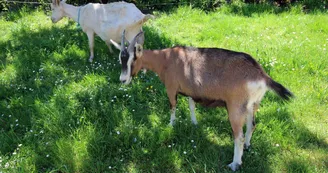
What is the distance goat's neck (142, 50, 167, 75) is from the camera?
3.77m

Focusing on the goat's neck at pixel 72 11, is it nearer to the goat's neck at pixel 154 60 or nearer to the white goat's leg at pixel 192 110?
the goat's neck at pixel 154 60

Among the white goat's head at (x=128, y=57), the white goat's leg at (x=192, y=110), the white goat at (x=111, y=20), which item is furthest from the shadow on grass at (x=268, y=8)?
the white goat's head at (x=128, y=57)

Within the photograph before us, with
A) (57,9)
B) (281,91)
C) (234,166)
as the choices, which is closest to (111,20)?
(57,9)

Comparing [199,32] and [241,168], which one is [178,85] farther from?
[199,32]

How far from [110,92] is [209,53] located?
1.70 m

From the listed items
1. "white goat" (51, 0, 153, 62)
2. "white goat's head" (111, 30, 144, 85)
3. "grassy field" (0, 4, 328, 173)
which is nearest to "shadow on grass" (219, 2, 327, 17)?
"grassy field" (0, 4, 328, 173)

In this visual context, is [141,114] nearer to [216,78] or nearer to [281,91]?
[216,78]

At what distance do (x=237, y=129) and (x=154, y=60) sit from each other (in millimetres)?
1326

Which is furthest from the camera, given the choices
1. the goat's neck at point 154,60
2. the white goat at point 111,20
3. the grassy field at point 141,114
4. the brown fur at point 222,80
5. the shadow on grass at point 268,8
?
the shadow on grass at point 268,8

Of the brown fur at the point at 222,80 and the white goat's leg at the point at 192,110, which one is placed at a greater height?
the brown fur at the point at 222,80

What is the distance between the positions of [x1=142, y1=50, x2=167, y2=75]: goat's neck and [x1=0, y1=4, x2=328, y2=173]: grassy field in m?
0.61

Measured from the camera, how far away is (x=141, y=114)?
4.09 m

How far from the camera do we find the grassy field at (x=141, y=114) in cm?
330

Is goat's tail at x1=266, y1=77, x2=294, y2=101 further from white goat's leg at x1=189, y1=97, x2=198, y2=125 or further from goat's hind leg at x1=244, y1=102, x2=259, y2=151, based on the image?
white goat's leg at x1=189, y1=97, x2=198, y2=125
